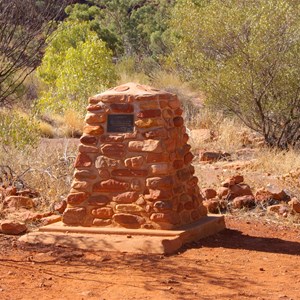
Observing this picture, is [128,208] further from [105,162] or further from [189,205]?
[189,205]

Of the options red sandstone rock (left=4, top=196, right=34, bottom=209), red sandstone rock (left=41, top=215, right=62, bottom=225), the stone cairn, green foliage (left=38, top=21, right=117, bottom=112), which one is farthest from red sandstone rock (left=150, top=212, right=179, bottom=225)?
green foliage (left=38, top=21, right=117, bottom=112)

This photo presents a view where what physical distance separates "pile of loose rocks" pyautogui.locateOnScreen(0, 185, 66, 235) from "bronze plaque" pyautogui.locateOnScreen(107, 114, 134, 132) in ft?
4.32

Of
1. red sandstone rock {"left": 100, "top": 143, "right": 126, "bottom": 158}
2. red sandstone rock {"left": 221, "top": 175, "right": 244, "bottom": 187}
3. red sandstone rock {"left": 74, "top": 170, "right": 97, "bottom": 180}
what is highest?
red sandstone rock {"left": 100, "top": 143, "right": 126, "bottom": 158}

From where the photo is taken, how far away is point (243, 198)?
972cm

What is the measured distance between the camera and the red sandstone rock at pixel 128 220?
7.64 meters

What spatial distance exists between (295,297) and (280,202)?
404cm

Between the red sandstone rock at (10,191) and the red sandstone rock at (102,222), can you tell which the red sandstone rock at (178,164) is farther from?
the red sandstone rock at (10,191)

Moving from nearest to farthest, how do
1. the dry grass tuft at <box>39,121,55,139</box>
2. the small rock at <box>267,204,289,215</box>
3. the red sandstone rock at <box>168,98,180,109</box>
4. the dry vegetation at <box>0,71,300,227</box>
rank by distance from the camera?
the red sandstone rock at <box>168,98,180,109</box> → the small rock at <box>267,204,289,215</box> → the dry vegetation at <box>0,71,300,227</box> → the dry grass tuft at <box>39,121,55,139</box>

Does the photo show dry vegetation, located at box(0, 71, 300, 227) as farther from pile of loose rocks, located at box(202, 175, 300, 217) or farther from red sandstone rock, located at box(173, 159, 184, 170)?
red sandstone rock, located at box(173, 159, 184, 170)

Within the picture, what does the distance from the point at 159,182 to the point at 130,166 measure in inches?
12.9

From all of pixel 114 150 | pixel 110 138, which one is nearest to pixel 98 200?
pixel 114 150

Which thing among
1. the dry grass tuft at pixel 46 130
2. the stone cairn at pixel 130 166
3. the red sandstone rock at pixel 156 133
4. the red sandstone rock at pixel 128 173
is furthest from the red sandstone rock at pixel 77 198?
the dry grass tuft at pixel 46 130

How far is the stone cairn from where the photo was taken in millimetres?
7613

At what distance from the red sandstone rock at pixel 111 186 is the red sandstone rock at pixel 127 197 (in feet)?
0.17
